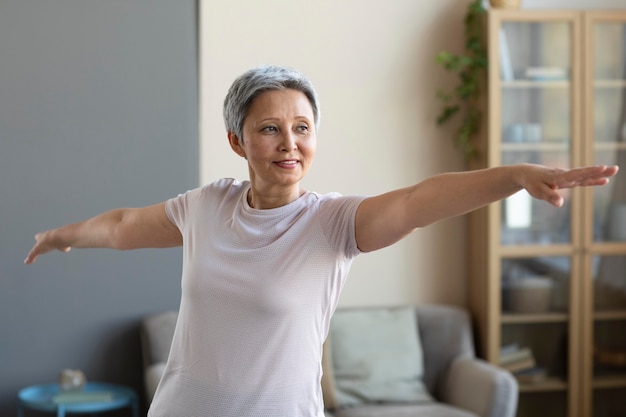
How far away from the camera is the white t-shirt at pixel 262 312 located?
172 centimetres

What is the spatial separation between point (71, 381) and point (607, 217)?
2.52 meters

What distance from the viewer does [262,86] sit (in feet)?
5.93

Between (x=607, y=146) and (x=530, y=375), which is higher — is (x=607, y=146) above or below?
above

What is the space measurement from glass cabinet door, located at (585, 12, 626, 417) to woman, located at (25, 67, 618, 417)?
108 inches

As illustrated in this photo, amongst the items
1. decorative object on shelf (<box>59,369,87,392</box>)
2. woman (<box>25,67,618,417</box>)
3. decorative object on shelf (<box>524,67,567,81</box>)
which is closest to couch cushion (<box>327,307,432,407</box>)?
decorative object on shelf (<box>59,369,87,392</box>)

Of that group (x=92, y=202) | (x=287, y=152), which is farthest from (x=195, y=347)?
(x=92, y=202)

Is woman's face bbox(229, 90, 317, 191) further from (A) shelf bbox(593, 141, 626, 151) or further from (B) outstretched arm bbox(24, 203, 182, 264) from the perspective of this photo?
(A) shelf bbox(593, 141, 626, 151)

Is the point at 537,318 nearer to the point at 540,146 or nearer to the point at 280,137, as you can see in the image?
the point at 540,146

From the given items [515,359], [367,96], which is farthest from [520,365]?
[367,96]

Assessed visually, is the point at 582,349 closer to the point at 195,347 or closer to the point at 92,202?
the point at 92,202

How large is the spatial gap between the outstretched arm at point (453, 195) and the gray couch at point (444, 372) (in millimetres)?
2342

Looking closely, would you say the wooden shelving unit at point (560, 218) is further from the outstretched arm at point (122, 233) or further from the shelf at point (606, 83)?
the outstretched arm at point (122, 233)

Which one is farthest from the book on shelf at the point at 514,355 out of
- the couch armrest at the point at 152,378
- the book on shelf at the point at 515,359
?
the couch armrest at the point at 152,378

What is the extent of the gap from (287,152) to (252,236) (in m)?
0.18
